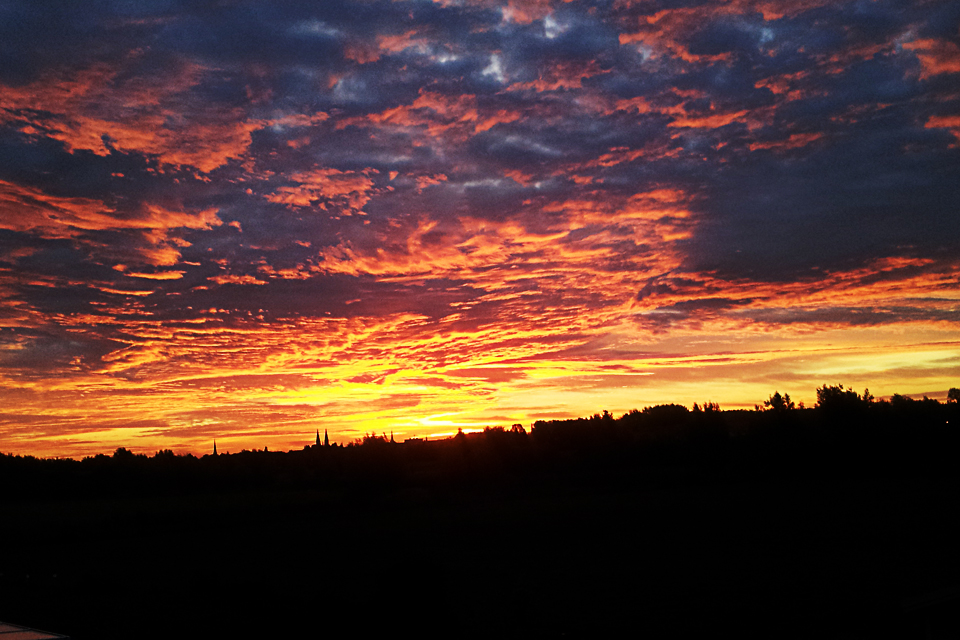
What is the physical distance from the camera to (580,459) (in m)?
89.8

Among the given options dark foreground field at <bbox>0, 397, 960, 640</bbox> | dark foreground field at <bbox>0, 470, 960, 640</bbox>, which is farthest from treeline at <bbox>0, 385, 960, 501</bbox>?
dark foreground field at <bbox>0, 470, 960, 640</bbox>

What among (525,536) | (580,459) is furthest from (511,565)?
(580,459)

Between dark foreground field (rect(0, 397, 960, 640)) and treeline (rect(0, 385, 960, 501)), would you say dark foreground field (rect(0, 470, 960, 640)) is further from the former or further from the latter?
treeline (rect(0, 385, 960, 501))

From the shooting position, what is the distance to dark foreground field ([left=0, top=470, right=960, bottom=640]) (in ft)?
63.1

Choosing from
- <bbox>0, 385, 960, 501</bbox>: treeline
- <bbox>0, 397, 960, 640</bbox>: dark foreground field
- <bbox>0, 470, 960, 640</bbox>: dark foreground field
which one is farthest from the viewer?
<bbox>0, 385, 960, 501</bbox>: treeline

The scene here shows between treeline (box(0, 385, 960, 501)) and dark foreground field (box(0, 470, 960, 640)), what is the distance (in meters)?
9.32

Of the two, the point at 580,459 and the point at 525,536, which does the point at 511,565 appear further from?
the point at 580,459

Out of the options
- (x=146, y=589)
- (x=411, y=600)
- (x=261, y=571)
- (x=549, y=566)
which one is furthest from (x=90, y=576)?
(x=411, y=600)

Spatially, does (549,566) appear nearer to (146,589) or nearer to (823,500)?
(146,589)

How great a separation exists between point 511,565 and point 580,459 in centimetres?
5831

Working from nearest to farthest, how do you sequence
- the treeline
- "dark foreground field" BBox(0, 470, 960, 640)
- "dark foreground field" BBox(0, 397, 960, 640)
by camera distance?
"dark foreground field" BBox(0, 470, 960, 640)
"dark foreground field" BBox(0, 397, 960, 640)
the treeline

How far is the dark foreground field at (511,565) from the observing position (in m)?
19.2

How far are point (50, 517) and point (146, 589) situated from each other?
4529 centimetres

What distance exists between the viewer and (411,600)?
16953 millimetres
